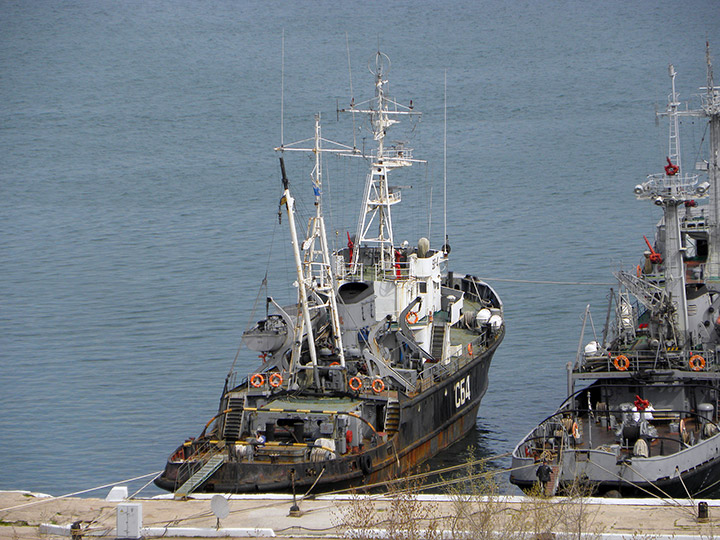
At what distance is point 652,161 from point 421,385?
54.9 metres

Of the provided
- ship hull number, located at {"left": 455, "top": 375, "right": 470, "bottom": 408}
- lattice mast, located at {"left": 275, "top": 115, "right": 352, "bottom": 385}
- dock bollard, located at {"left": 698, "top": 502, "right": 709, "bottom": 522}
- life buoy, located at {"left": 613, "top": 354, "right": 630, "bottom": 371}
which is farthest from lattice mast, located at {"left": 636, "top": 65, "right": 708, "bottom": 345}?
dock bollard, located at {"left": 698, "top": 502, "right": 709, "bottom": 522}

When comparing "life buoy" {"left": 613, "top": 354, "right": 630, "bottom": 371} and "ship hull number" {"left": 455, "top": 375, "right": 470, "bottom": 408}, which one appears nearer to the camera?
"life buoy" {"left": 613, "top": 354, "right": 630, "bottom": 371}

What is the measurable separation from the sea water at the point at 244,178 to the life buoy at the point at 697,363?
6.44 m

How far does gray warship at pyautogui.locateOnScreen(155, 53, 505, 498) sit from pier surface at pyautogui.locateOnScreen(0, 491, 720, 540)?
237cm

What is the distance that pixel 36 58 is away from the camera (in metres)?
120

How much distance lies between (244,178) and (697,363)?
175ft

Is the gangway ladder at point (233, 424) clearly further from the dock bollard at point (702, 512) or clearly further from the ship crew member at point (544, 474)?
the dock bollard at point (702, 512)

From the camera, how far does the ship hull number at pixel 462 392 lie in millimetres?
39219

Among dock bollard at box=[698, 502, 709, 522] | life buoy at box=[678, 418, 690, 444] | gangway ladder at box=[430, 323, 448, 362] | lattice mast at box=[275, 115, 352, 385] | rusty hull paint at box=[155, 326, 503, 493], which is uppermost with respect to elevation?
lattice mast at box=[275, 115, 352, 385]

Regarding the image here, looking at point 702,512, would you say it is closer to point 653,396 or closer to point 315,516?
point 315,516

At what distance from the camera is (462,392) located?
39.8 metres

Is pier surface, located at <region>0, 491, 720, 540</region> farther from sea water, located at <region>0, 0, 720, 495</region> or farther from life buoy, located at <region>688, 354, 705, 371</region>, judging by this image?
life buoy, located at <region>688, 354, 705, 371</region>

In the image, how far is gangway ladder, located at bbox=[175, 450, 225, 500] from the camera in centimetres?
2892

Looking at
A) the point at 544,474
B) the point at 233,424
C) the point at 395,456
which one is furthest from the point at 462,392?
the point at 544,474
